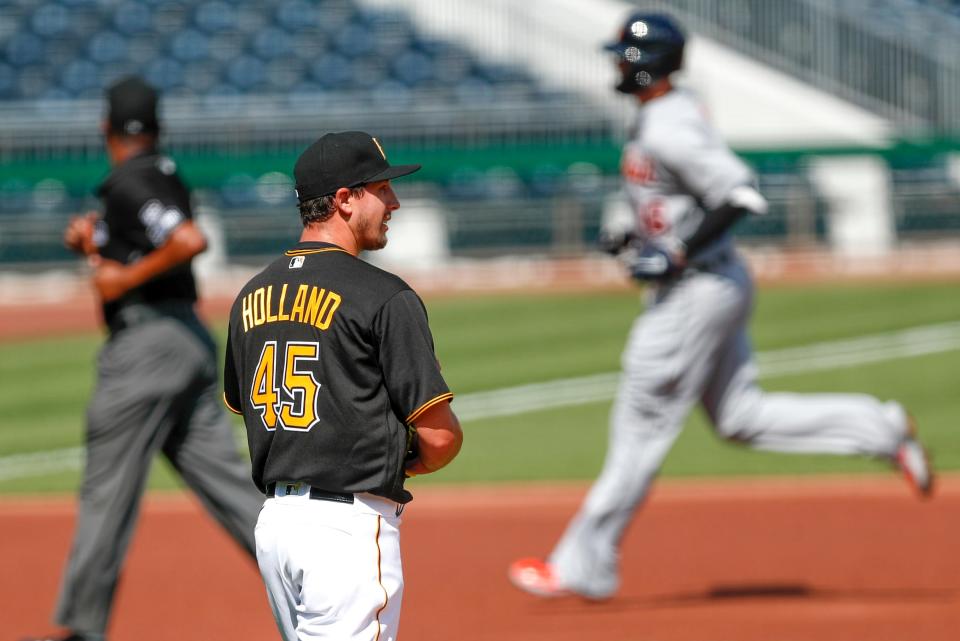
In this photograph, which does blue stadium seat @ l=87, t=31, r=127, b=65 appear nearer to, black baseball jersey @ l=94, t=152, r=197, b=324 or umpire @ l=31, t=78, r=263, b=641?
umpire @ l=31, t=78, r=263, b=641

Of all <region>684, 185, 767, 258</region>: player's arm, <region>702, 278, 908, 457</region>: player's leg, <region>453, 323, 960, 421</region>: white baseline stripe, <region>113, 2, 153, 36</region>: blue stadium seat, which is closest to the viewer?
<region>684, 185, 767, 258</region>: player's arm

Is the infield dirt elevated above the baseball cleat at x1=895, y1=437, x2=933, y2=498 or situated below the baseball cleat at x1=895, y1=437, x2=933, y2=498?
below

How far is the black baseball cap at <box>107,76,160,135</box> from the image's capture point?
5.49 meters

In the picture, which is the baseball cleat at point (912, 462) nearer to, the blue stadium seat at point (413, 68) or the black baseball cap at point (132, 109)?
the black baseball cap at point (132, 109)

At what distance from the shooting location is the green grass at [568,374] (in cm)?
947

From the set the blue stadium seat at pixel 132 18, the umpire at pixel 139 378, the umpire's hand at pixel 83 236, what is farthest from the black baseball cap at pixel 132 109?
the blue stadium seat at pixel 132 18

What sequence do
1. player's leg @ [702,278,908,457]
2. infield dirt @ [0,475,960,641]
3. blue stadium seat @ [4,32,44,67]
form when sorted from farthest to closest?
blue stadium seat @ [4,32,44,67], player's leg @ [702,278,908,457], infield dirt @ [0,475,960,641]

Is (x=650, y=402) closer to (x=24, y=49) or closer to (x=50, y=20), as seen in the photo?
(x=24, y=49)

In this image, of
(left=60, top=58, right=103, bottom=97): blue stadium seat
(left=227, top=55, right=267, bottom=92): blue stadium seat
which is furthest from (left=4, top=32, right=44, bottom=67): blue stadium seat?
(left=227, top=55, right=267, bottom=92): blue stadium seat

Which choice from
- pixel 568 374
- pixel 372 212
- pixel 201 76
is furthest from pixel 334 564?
pixel 201 76

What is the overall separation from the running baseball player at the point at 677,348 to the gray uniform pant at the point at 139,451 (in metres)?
1.26

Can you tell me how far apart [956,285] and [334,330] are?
14.5 m

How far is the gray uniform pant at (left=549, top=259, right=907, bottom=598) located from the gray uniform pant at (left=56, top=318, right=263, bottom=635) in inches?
53.0

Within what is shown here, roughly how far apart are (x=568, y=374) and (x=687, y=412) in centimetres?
688
